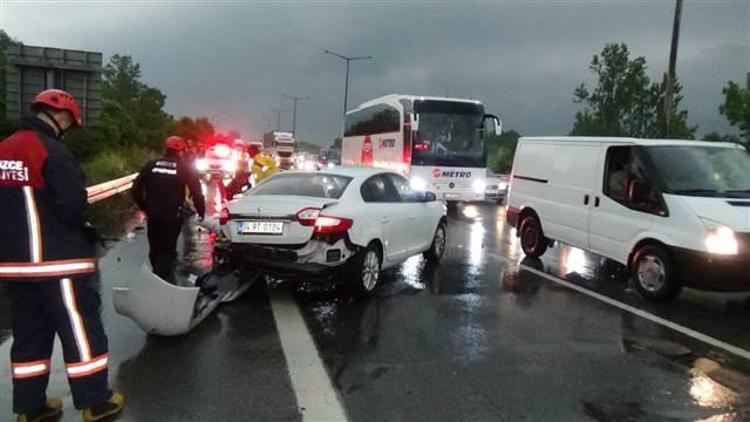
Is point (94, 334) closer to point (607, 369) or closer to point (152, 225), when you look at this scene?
point (152, 225)

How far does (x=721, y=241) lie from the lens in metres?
7.04

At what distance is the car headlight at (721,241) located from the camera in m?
7.00

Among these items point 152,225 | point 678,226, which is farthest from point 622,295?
point 152,225

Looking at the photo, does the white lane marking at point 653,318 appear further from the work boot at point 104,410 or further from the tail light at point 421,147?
the tail light at point 421,147

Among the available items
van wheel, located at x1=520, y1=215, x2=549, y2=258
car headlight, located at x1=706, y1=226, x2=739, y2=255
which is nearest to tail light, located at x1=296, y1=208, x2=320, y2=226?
car headlight, located at x1=706, y1=226, x2=739, y2=255

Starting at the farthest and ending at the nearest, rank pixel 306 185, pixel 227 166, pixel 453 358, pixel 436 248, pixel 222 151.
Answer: pixel 222 151 < pixel 227 166 < pixel 436 248 < pixel 306 185 < pixel 453 358

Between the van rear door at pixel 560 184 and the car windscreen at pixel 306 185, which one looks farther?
the van rear door at pixel 560 184

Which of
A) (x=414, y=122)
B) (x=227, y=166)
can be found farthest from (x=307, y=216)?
(x=227, y=166)

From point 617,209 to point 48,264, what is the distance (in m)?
7.06

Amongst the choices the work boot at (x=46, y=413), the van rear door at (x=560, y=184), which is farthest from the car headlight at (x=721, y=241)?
the work boot at (x=46, y=413)

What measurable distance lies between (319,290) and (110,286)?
2.56 meters

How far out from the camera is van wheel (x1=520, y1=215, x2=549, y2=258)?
10445 mm

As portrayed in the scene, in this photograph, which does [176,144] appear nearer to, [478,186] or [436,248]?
[436,248]

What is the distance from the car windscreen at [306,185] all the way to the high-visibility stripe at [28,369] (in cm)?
395
